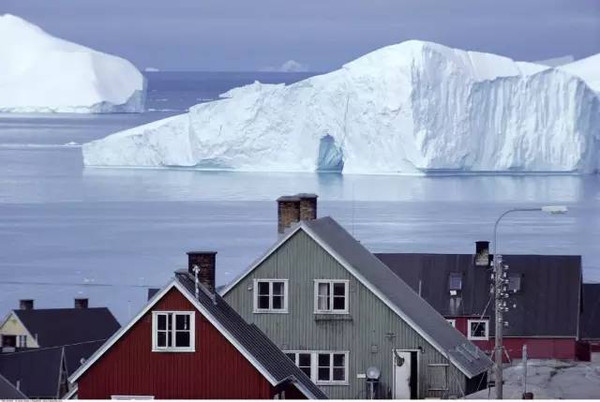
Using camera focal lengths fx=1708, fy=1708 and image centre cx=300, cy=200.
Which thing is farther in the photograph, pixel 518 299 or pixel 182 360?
pixel 518 299

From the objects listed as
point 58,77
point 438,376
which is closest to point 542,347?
point 438,376

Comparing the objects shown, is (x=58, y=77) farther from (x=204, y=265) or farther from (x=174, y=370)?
(x=174, y=370)

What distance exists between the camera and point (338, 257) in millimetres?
9344

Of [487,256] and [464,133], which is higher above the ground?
[464,133]

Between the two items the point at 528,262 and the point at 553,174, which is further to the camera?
the point at 553,174

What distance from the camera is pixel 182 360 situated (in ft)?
25.8

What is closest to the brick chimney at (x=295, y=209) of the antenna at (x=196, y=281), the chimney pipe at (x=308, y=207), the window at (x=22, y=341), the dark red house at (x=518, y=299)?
the chimney pipe at (x=308, y=207)

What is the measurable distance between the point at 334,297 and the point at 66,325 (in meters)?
7.13

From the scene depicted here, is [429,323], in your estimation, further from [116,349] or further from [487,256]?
[487,256]

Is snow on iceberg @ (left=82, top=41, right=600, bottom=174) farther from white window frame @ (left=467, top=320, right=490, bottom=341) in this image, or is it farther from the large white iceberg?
white window frame @ (left=467, top=320, right=490, bottom=341)

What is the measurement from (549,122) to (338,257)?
2660cm

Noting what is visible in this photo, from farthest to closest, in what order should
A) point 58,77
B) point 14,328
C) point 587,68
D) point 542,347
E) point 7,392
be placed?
point 58,77
point 587,68
point 14,328
point 542,347
point 7,392

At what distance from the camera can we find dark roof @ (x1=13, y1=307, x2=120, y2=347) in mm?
15812

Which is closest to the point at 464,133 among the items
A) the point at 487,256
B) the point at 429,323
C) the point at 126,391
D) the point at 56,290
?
the point at 56,290
